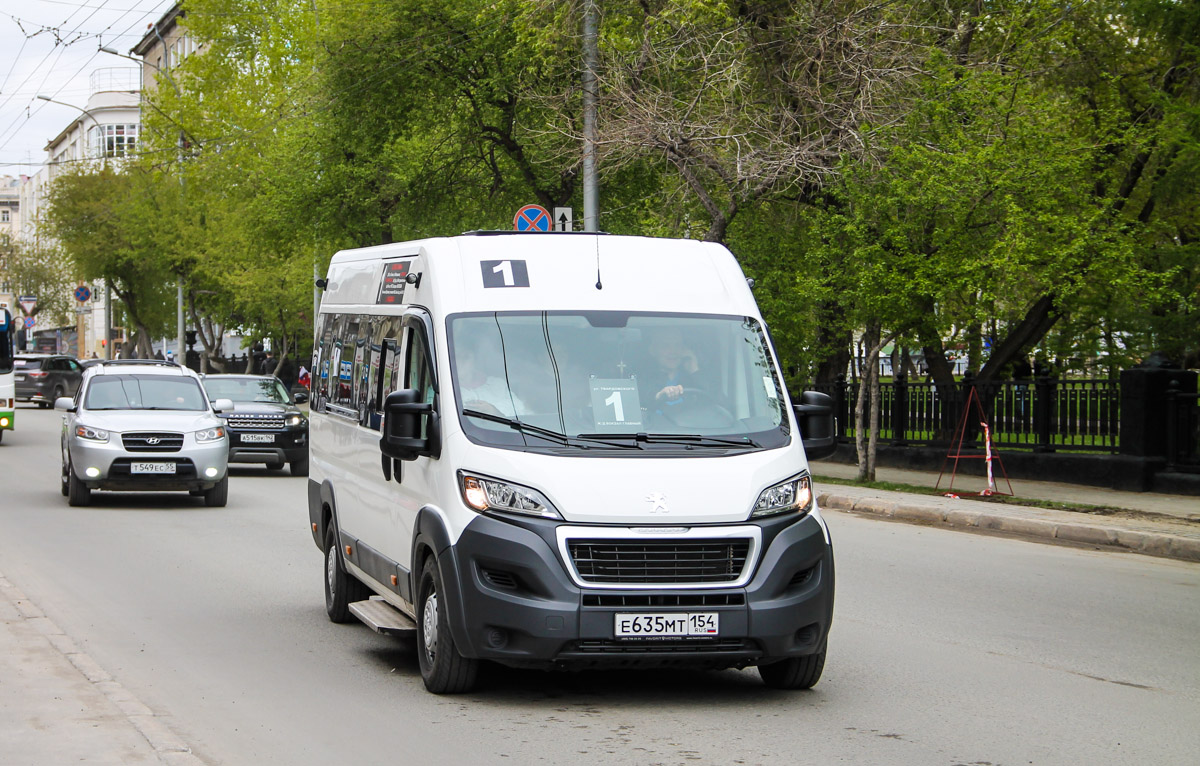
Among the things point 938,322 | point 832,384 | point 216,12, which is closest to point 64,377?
point 216,12

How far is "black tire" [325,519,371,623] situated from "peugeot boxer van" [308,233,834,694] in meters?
0.91

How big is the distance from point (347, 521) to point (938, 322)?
1432 cm

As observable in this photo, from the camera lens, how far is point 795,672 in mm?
7277

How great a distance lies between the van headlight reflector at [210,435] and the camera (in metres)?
18.0

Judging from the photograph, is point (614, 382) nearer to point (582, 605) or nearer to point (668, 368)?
point (668, 368)

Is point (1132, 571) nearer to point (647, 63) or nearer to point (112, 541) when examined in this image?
point (112, 541)

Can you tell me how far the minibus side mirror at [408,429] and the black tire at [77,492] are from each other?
11780mm

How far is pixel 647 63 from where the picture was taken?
2386cm

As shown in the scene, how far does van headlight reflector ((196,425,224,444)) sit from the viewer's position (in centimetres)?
1803

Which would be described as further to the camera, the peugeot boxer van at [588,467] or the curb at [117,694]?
the peugeot boxer van at [588,467]

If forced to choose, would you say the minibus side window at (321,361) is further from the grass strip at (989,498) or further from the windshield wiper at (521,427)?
the grass strip at (989,498)

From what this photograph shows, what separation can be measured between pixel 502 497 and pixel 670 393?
1.13 m

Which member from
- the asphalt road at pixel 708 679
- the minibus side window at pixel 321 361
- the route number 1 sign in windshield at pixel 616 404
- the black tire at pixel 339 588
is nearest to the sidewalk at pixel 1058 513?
the asphalt road at pixel 708 679

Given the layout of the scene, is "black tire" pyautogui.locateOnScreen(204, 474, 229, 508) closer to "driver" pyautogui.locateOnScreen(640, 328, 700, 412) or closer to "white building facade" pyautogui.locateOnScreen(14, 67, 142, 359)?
A: "driver" pyautogui.locateOnScreen(640, 328, 700, 412)
